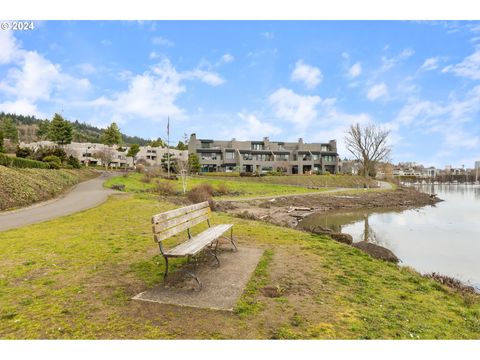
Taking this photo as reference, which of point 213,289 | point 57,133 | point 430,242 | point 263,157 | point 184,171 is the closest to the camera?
point 213,289

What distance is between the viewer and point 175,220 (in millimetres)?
5828

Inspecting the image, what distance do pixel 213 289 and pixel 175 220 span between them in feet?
5.22

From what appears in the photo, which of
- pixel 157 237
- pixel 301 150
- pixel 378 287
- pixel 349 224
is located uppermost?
pixel 301 150

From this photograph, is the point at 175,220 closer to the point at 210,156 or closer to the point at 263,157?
the point at 210,156

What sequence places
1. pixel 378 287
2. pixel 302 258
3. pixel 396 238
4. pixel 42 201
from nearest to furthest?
1. pixel 378 287
2. pixel 302 258
3. pixel 396 238
4. pixel 42 201

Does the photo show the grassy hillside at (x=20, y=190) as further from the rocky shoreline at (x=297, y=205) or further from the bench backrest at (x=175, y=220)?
the bench backrest at (x=175, y=220)

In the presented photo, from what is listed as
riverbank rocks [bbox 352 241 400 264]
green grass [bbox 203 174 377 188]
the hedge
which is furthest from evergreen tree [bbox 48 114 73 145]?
riverbank rocks [bbox 352 241 400 264]

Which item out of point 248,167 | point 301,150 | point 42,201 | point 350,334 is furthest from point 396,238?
point 301,150

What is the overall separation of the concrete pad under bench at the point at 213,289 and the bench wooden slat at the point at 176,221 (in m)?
0.98

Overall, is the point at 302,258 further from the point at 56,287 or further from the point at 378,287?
the point at 56,287

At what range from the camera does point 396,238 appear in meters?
14.2

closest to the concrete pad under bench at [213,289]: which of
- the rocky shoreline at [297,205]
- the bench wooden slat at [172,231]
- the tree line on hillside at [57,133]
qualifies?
the bench wooden slat at [172,231]

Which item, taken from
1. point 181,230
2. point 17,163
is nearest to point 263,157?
point 17,163
